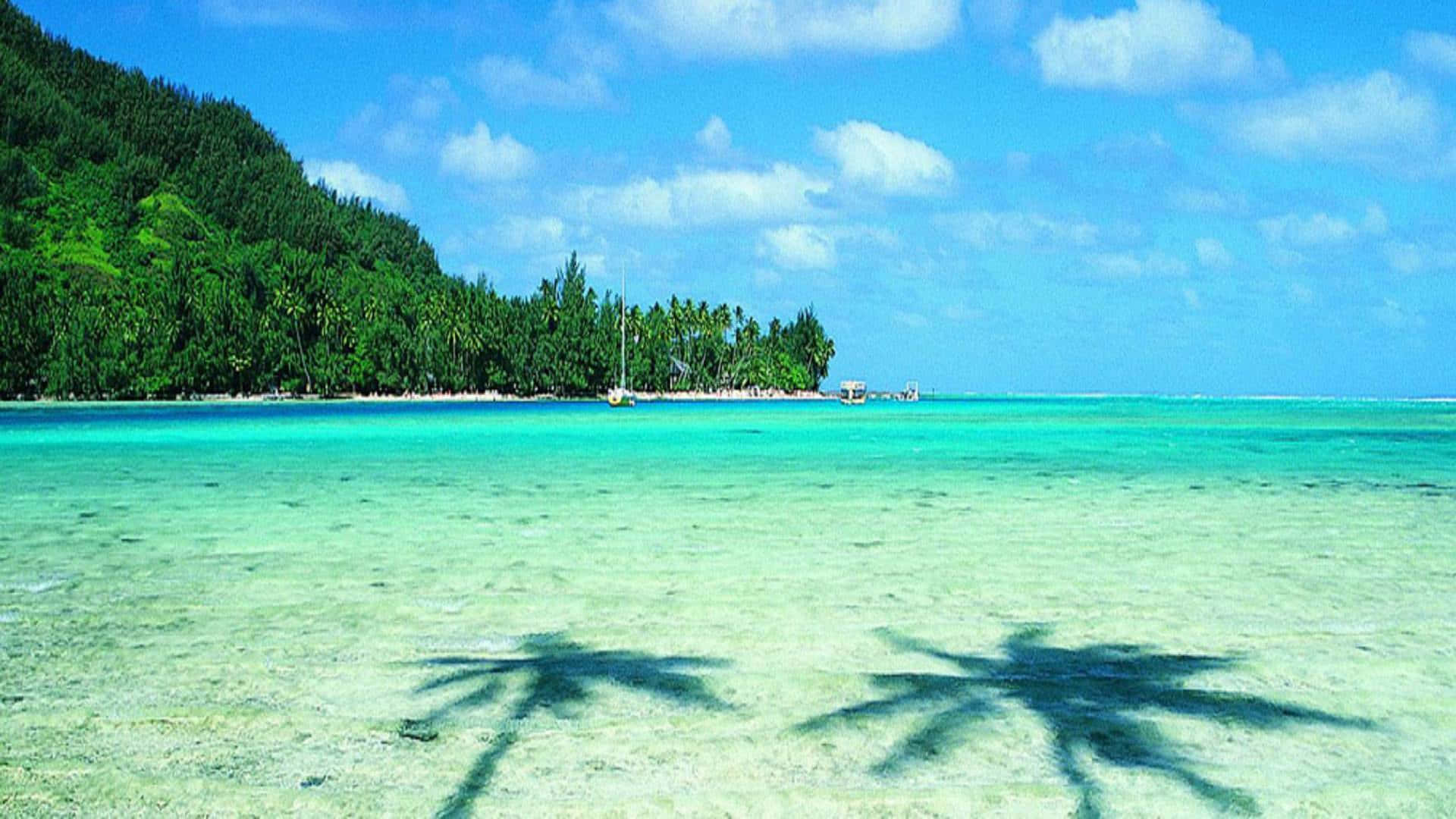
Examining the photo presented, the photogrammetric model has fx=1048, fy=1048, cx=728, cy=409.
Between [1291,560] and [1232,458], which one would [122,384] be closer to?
[1232,458]

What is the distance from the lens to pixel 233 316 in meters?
113

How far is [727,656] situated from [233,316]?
120m

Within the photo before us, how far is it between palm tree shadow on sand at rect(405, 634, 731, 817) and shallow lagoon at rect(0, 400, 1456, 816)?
0.03m

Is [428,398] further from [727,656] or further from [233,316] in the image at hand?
[727,656]

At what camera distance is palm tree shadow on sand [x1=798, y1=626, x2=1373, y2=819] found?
4613 millimetres

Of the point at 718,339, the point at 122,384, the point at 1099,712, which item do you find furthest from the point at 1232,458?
the point at 718,339

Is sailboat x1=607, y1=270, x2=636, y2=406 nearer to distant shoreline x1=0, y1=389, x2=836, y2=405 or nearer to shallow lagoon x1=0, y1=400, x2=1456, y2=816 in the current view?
distant shoreline x1=0, y1=389, x2=836, y2=405

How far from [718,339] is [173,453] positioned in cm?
13102

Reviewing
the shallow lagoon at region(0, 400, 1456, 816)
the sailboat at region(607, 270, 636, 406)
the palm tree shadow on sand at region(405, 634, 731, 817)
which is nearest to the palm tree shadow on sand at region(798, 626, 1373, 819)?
the shallow lagoon at region(0, 400, 1456, 816)

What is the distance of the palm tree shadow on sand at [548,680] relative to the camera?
5230 millimetres

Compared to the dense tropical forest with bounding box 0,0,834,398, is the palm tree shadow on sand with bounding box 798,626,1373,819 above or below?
below

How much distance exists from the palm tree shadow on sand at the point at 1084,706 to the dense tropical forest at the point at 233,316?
368 ft

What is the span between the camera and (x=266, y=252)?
18500 centimetres

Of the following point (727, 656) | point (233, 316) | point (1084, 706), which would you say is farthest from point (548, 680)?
point (233, 316)
